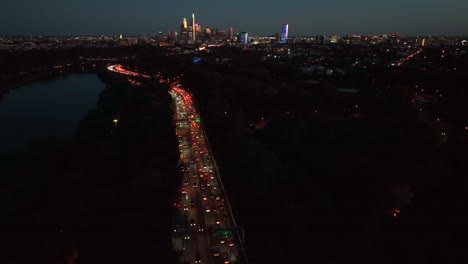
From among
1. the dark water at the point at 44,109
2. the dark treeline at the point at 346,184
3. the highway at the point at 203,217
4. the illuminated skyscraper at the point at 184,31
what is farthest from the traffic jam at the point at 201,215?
the illuminated skyscraper at the point at 184,31

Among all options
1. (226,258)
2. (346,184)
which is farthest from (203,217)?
(346,184)

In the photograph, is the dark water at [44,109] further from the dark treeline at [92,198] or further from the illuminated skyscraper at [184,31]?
the illuminated skyscraper at [184,31]

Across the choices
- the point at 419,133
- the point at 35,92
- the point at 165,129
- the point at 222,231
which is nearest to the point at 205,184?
the point at 222,231

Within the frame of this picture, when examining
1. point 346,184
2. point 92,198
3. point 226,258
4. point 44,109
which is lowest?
point 44,109

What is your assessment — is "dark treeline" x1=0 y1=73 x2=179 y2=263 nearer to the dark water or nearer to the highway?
the highway

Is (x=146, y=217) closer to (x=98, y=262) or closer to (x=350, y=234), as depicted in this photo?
(x=98, y=262)

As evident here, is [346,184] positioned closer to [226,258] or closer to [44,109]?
[226,258]

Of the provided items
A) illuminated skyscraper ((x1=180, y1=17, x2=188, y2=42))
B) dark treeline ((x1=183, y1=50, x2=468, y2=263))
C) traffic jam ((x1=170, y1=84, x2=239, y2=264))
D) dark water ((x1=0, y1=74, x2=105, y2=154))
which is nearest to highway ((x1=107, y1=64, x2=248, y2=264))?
traffic jam ((x1=170, y1=84, x2=239, y2=264))
